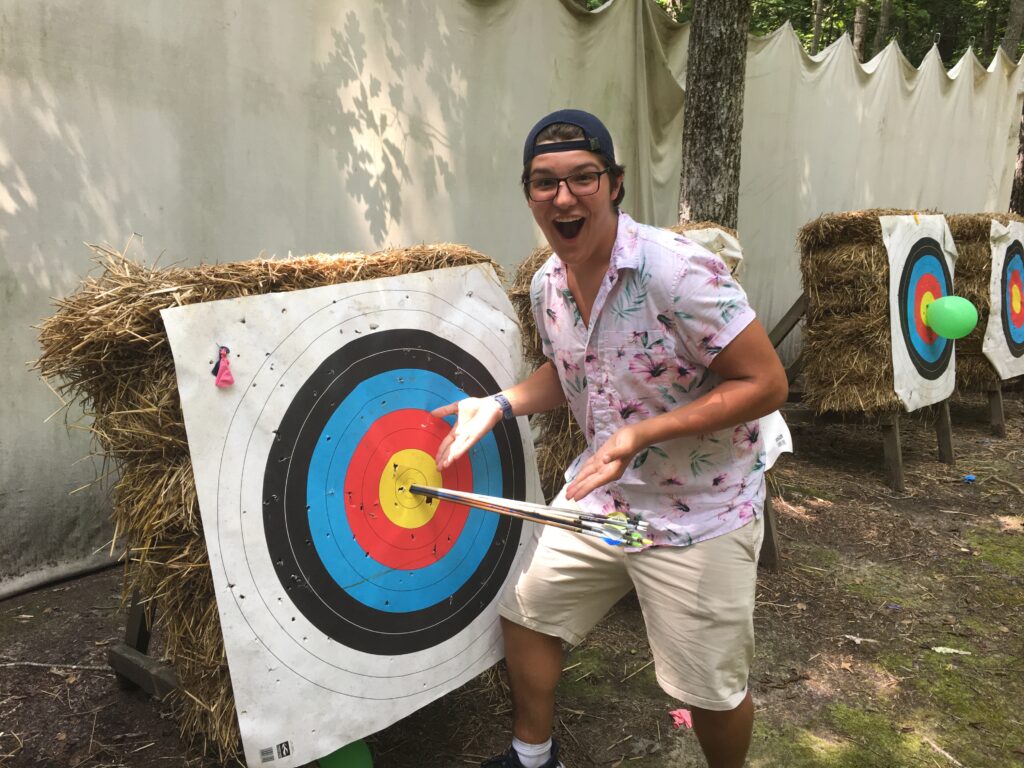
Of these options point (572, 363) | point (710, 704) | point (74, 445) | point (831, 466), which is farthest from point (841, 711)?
point (74, 445)

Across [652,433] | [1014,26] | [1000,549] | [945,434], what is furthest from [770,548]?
[1014,26]

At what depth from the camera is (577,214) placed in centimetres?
145

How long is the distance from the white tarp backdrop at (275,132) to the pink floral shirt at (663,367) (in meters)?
1.97

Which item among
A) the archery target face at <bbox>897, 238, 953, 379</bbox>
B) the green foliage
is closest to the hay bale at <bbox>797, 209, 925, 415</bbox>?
the archery target face at <bbox>897, 238, 953, 379</bbox>

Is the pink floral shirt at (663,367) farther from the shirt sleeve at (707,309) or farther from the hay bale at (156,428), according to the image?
the hay bale at (156,428)

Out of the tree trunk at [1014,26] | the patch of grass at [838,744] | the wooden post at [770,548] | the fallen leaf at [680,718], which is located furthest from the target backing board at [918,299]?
the tree trunk at [1014,26]

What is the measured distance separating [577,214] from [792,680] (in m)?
1.65

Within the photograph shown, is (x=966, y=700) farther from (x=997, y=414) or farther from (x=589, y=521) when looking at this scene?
(x=997, y=414)

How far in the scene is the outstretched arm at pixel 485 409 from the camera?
1.73m

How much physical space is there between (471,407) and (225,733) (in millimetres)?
821

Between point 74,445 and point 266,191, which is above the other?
point 266,191

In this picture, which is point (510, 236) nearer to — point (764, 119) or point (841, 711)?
point (764, 119)

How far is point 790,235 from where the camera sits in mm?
6176

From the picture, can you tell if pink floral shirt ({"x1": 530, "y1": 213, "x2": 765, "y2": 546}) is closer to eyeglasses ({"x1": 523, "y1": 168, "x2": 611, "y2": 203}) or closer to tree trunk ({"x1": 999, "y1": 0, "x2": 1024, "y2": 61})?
eyeglasses ({"x1": 523, "y1": 168, "x2": 611, "y2": 203})
